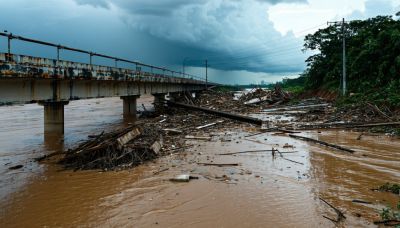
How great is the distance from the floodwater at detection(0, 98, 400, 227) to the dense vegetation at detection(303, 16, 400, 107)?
13157mm

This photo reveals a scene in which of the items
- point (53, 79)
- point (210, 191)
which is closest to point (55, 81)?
point (53, 79)

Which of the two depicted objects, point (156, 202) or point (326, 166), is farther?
point (326, 166)

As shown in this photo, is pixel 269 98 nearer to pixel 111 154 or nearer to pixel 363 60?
pixel 363 60

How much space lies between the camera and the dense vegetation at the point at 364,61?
976 inches

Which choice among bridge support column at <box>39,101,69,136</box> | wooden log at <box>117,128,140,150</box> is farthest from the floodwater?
bridge support column at <box>39,101,69,136</box>

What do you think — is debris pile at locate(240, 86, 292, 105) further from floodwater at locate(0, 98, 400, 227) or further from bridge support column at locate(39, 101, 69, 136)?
floodwater at locate(0, 98, 400, 227)

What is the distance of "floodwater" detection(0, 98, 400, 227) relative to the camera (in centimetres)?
644

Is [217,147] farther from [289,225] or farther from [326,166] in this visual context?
[289,225]

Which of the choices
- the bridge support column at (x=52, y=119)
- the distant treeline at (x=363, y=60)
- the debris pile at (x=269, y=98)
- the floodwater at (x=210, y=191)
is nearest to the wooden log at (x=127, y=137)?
the floodwater at (x=210, y=191)

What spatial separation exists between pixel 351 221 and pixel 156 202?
390cm

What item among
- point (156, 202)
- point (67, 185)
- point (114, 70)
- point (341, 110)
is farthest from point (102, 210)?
point (341, 110)

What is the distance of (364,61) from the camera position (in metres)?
29.5

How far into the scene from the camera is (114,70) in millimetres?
17625

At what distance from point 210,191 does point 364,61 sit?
2672cm
